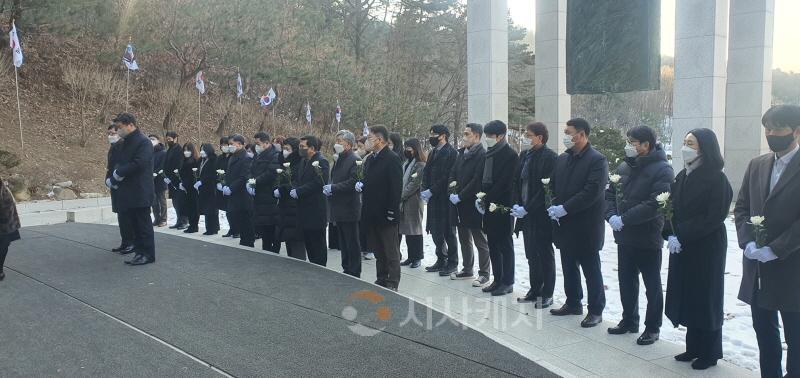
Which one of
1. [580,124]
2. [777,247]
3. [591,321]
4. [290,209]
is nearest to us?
[777,247]

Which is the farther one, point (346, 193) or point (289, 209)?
point (289, 209)

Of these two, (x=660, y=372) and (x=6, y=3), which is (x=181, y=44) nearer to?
(x=6, y=3)

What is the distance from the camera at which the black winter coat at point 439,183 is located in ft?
29.1

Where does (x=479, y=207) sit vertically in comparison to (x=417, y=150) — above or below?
below

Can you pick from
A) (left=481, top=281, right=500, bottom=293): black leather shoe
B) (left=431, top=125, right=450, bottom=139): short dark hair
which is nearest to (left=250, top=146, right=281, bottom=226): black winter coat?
(left=431, top=125, right=450, bottom=139): short dark hair

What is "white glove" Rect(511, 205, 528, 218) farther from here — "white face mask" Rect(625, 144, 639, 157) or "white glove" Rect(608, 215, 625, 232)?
"white face mask" Rect(625, 144, 639, 157)

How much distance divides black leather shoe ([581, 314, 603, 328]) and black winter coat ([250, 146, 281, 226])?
5038 millimetres

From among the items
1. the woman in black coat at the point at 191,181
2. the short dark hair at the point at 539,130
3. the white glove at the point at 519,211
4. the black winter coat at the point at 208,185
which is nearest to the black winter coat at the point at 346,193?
the white glove at the point at 519,211

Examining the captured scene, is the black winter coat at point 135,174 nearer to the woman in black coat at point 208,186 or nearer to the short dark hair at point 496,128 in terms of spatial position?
the woman in black coat at point 208,186

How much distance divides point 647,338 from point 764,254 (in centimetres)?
166

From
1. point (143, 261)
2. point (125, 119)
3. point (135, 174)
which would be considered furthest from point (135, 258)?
point (125, 119)

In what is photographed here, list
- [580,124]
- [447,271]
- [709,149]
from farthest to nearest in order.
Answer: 1. [447,271]
2. [580,124]
3. [709,149]

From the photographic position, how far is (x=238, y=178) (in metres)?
10.8

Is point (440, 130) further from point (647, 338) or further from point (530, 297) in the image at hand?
point (647, 338)
